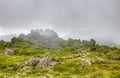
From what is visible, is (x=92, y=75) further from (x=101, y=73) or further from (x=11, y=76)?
(x=11, y=76)

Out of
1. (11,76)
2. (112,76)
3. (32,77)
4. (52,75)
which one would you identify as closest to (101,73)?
(112,76)

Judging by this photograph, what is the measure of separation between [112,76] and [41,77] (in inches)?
2089

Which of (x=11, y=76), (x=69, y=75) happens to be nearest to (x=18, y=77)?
(x=11, y=76)

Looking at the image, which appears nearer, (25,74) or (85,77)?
(85,77)

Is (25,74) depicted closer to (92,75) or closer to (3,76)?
(3,76)

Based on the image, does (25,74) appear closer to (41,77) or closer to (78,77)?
(41,77)

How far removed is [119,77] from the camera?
19012 cm

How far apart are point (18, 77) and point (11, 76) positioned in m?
8.80

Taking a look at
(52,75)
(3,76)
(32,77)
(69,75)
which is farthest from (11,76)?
(69,75)

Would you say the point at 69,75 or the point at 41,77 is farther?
the point at 69,75

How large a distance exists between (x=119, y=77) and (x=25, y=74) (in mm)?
72396

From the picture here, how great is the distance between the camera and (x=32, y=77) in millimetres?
183500

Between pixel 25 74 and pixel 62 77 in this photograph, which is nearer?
pixel 62 77

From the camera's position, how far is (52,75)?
191125 millimetres
